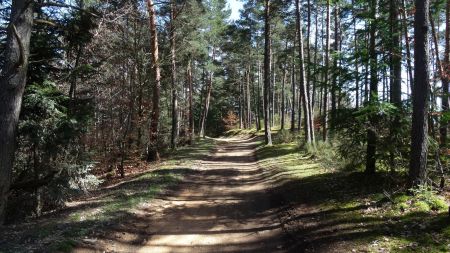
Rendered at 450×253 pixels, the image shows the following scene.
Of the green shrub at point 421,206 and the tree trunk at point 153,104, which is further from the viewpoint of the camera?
the tree trunk at point 153,104

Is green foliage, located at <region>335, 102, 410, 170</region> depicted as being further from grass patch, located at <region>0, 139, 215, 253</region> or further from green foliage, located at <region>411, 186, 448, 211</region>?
grass patch, located at <region>0, 139, 215, 253</region>

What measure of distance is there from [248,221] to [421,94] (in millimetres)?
4776

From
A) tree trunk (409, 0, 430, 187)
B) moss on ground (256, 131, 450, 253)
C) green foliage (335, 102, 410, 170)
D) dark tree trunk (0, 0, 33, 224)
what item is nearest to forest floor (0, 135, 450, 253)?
moss on ground (256, 131, 450, 253)

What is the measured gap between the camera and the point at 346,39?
1774 inches

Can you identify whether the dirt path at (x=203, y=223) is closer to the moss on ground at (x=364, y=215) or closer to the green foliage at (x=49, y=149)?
the moss on ground at (x=364, y=215)

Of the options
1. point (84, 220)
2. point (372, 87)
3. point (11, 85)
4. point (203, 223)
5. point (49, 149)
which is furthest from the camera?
point (372, 87)

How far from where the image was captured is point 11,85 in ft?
26.7

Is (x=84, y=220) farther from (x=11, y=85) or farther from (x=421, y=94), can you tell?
(x=421, y=94)

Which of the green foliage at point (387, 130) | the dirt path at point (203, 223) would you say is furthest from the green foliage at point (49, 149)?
the green foliage at point (387, 130)

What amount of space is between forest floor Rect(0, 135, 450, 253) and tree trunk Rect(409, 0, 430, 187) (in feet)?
2.74

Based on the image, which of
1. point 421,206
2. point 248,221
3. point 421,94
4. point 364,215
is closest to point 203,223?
point 248,221

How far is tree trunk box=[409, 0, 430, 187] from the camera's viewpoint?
7.77m

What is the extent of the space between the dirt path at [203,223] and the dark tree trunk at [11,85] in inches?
109

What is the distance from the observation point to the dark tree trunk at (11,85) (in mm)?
8008
